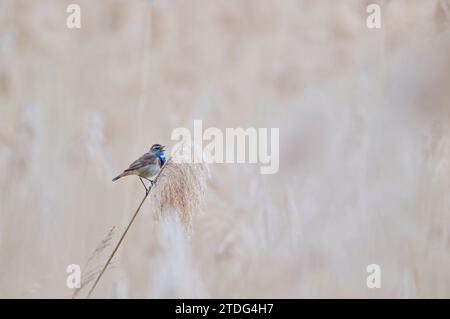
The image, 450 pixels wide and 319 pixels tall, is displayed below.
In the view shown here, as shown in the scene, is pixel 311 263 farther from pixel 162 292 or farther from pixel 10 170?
pixel 10 170

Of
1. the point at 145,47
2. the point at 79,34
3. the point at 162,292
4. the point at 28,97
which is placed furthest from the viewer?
the point at 79,34

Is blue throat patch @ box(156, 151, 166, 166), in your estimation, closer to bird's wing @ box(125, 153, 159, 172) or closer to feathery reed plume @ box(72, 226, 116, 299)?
bird's wing @ box(125, 153, 159, 172)

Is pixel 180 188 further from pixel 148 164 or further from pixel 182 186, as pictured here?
pixel 148 164

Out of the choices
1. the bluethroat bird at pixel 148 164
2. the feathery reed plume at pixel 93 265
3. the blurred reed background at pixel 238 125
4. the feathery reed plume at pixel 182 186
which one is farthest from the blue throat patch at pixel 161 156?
the feathery reed plume at pixel 93 265

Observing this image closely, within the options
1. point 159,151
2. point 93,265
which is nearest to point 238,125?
point 159,151

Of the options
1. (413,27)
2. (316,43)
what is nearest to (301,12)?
(316,43)

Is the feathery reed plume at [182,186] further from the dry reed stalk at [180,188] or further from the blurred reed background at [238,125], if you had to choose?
the blurred reed background at [238,125]

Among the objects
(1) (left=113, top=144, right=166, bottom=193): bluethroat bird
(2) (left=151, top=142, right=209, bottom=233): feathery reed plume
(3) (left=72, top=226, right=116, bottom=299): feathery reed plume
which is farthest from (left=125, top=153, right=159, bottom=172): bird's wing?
(3) (left=72, top=226, right=116, bottom=299): feathery reed plume
